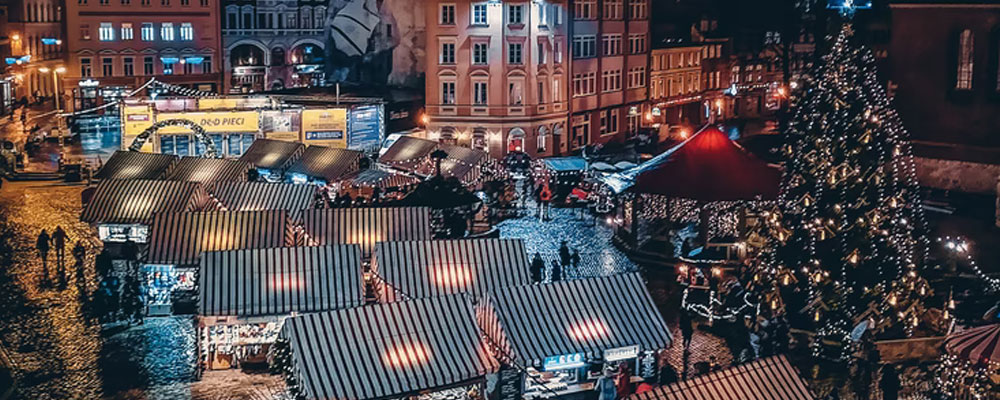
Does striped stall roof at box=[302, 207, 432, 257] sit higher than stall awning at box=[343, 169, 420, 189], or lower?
higher

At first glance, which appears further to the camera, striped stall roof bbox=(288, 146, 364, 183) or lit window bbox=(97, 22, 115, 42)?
lit window bbox=(97, 22, 115, 42)

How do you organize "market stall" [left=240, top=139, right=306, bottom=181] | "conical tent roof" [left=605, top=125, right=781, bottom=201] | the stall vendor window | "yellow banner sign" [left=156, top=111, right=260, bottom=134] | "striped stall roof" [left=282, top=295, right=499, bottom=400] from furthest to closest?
the stall vendor window
"yellow banner sign" [left=156, top=111, right=260, bottom=134]
"market stall" [left=240, top=139, right=306, bottom=181]
"conical tent roof" [left=605, top=125, right=781, bottom=201]
"striped stall roof" [left=282, top=295, right=499, bottom=400]

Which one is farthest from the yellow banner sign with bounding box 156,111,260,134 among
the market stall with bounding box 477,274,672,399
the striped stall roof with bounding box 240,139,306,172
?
the market stall with bounding box 477,274,672,399

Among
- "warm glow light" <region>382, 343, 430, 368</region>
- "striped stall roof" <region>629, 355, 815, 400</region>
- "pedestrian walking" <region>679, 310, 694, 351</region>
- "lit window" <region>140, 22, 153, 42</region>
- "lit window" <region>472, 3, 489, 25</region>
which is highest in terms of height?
"lit window" <region>472, 3, 489, 25</region>

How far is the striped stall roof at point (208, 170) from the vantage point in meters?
46.9

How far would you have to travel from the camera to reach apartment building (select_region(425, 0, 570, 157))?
62.3 metres

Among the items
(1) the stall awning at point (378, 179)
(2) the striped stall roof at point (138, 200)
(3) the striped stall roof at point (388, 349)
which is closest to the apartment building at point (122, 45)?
(1) the stall awning at point (378, 179)

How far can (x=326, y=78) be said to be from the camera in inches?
4072

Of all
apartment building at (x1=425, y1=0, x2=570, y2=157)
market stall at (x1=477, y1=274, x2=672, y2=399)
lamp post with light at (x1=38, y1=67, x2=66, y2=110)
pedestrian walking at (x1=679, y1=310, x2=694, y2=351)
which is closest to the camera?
market stall at (x1=477, y1=274, x2=672, y2=399)

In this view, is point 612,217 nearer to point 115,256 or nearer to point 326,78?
point 115,256

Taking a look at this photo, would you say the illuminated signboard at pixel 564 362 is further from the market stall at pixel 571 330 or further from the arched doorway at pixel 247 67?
the arched doorway at pixel 247 67

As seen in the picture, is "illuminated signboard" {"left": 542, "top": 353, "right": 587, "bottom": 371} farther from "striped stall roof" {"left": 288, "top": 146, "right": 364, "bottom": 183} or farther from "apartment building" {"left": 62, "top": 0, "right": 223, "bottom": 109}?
"apartment building" {"left": 62, "top": 0, "right": 223, "bottom": 109}

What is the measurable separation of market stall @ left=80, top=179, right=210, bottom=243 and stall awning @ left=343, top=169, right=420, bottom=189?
9.39 meters

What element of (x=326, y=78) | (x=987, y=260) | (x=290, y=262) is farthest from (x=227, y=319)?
(x=326, y=78)
